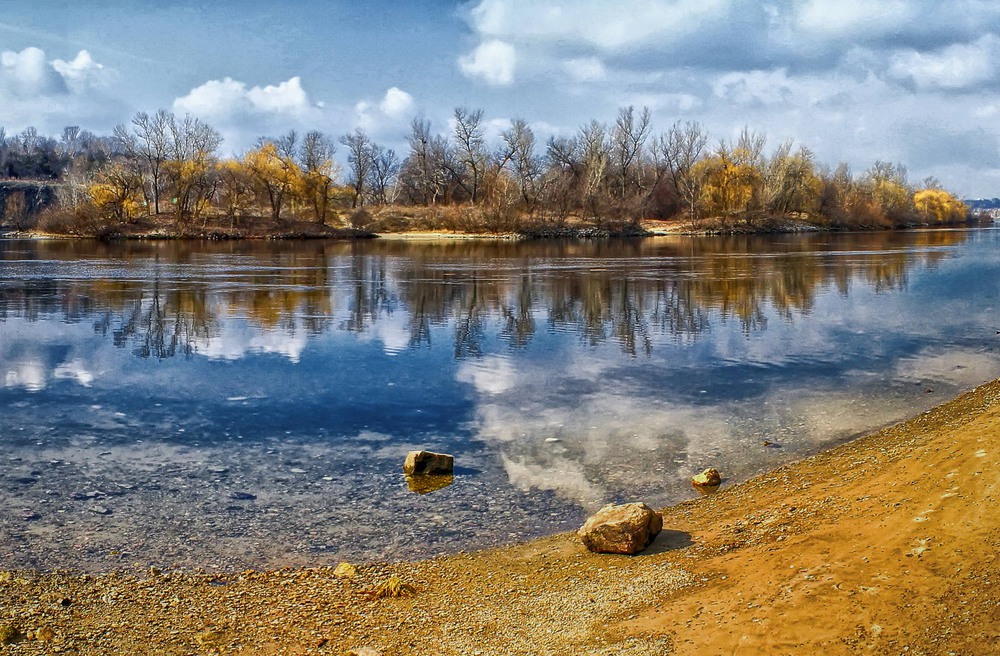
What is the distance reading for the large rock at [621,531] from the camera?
751 centimetres

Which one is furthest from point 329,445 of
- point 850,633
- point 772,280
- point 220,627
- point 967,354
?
point 772,280

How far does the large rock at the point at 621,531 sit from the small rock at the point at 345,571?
2.01m

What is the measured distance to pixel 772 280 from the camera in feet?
111

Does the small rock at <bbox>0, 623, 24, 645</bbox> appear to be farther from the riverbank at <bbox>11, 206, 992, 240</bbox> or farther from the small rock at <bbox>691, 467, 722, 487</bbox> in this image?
the riverbank at <bbox>11, 206, 992, 240</bbox>

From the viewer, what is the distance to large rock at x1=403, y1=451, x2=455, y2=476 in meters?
9.82

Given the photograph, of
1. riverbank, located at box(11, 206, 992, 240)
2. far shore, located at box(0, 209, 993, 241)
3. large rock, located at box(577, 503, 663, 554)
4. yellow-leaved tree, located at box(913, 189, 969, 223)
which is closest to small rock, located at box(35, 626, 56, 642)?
large rock, located at box(577, 503, 663, 554)

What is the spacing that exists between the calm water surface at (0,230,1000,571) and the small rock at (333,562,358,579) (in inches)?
13.0

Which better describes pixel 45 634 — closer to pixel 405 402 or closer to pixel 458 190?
pixel 405 402

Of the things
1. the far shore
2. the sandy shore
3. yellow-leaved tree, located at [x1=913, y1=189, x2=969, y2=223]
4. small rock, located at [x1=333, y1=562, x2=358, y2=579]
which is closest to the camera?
the sandy shore

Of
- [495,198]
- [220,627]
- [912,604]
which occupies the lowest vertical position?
[220,627]

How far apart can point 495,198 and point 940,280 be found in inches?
2282

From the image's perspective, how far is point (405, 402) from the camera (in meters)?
13.5

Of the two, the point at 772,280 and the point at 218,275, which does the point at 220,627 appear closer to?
the point at 772,280

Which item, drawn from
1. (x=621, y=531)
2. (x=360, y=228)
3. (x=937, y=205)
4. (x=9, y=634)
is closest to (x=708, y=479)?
(x=621, y=531)
